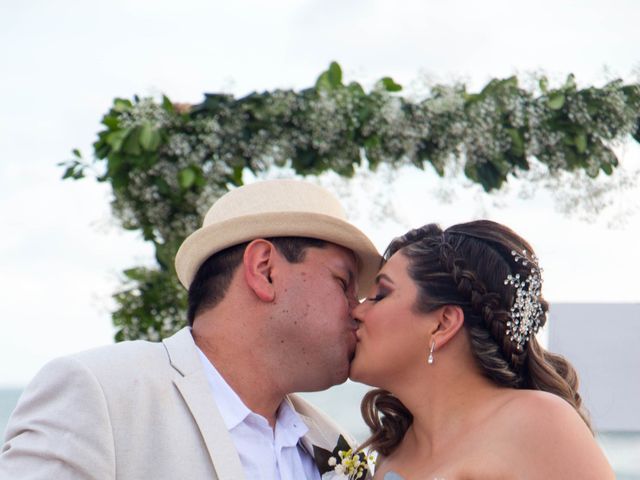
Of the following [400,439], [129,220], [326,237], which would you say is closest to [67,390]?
[326,237]

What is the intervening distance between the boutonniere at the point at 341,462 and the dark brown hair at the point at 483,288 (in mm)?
526

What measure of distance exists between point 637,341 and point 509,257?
216 cm

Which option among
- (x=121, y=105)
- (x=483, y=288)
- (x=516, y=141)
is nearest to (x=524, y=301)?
(x=483, y=288)

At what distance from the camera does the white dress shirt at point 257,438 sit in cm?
309

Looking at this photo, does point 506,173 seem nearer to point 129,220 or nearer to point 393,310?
point 129,220

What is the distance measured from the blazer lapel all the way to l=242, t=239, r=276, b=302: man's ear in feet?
0.86

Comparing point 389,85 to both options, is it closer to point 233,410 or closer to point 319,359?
point 319,359

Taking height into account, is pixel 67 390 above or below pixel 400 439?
above

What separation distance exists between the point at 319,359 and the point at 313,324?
0.11 meters

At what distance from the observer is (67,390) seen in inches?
110

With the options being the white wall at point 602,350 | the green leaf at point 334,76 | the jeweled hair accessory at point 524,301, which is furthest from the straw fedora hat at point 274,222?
the green leaf at point 334,76

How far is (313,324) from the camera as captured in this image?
3207mm

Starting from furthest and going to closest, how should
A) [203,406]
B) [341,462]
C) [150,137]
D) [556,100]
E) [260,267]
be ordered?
[556,100] → [150,137] → [341,462] → [260,267] → [203,406]

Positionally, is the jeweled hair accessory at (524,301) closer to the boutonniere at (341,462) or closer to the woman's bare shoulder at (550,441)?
the woman's bare shoulder at (550,441)
